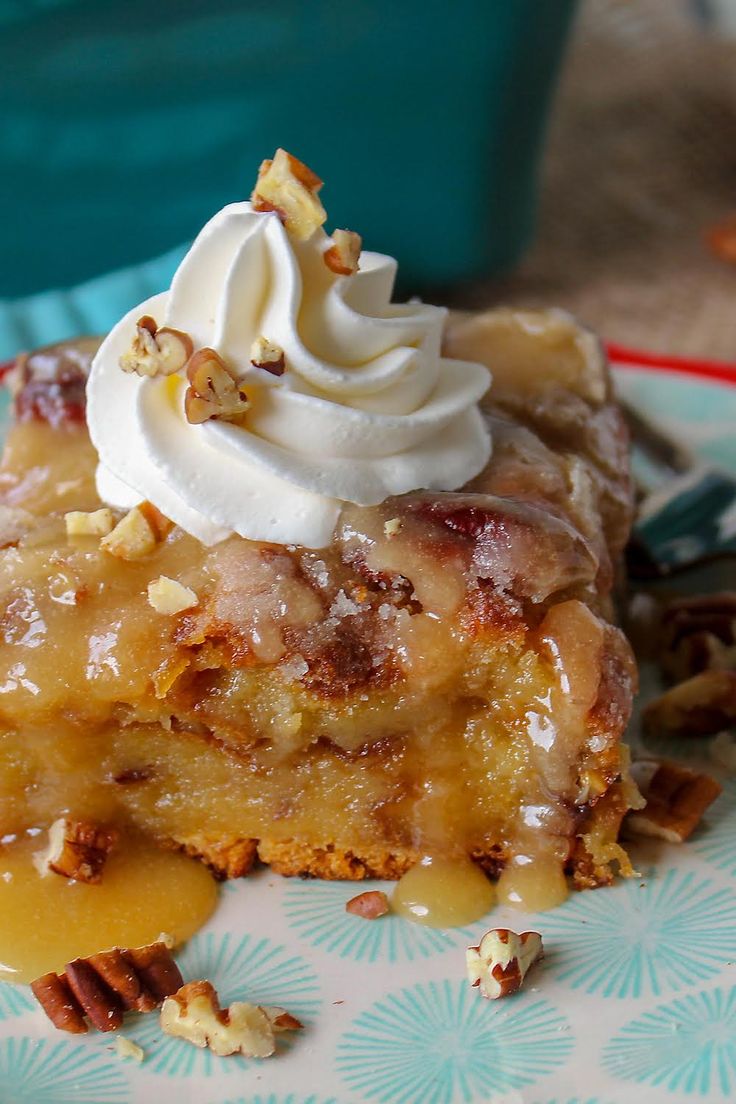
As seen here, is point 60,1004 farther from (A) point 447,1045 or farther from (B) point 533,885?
(B) point 533,885

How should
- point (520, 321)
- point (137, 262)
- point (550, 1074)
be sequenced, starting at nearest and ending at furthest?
point (550, 1074)
point (520, 321)
point (137, 262)

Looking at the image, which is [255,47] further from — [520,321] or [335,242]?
[335,242]

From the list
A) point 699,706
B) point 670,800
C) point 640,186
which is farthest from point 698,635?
point 640,186

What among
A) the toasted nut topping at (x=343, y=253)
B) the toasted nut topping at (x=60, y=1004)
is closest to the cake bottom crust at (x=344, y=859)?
the toasted nut topping at (x=60, y=1004)

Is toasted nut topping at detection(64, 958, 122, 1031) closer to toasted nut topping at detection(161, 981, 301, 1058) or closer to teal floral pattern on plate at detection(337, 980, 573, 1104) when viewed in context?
toasted nut topping at detection(161, 981, 301, 1058)

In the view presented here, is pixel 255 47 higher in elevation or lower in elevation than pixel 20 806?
higher

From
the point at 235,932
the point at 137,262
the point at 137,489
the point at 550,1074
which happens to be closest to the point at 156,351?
the point at 137,489

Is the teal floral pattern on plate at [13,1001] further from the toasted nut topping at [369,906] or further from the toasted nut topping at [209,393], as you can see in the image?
the toasted nut topping at [209,393]

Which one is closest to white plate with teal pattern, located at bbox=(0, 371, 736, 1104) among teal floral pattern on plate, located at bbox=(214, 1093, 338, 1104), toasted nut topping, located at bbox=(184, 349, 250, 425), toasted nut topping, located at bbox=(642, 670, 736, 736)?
teal floral pattern on plate, located at bbox=(214, 1093, 338, 1104)
